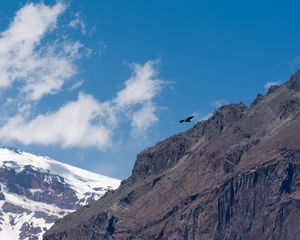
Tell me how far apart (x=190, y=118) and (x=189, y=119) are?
236mm

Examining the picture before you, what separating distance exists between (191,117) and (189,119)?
0.63m

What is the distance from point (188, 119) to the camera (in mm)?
162875

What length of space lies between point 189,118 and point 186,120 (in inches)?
58.1

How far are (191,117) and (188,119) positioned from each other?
62cm

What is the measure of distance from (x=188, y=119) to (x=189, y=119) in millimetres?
190

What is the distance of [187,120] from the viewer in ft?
533

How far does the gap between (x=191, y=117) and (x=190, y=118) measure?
Answer: 2.13 ft

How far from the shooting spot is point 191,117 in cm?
16250

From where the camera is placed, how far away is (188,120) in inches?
6422

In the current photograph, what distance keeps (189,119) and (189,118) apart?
0.46 feet

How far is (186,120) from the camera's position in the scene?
16162cm

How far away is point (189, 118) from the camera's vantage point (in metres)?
163
